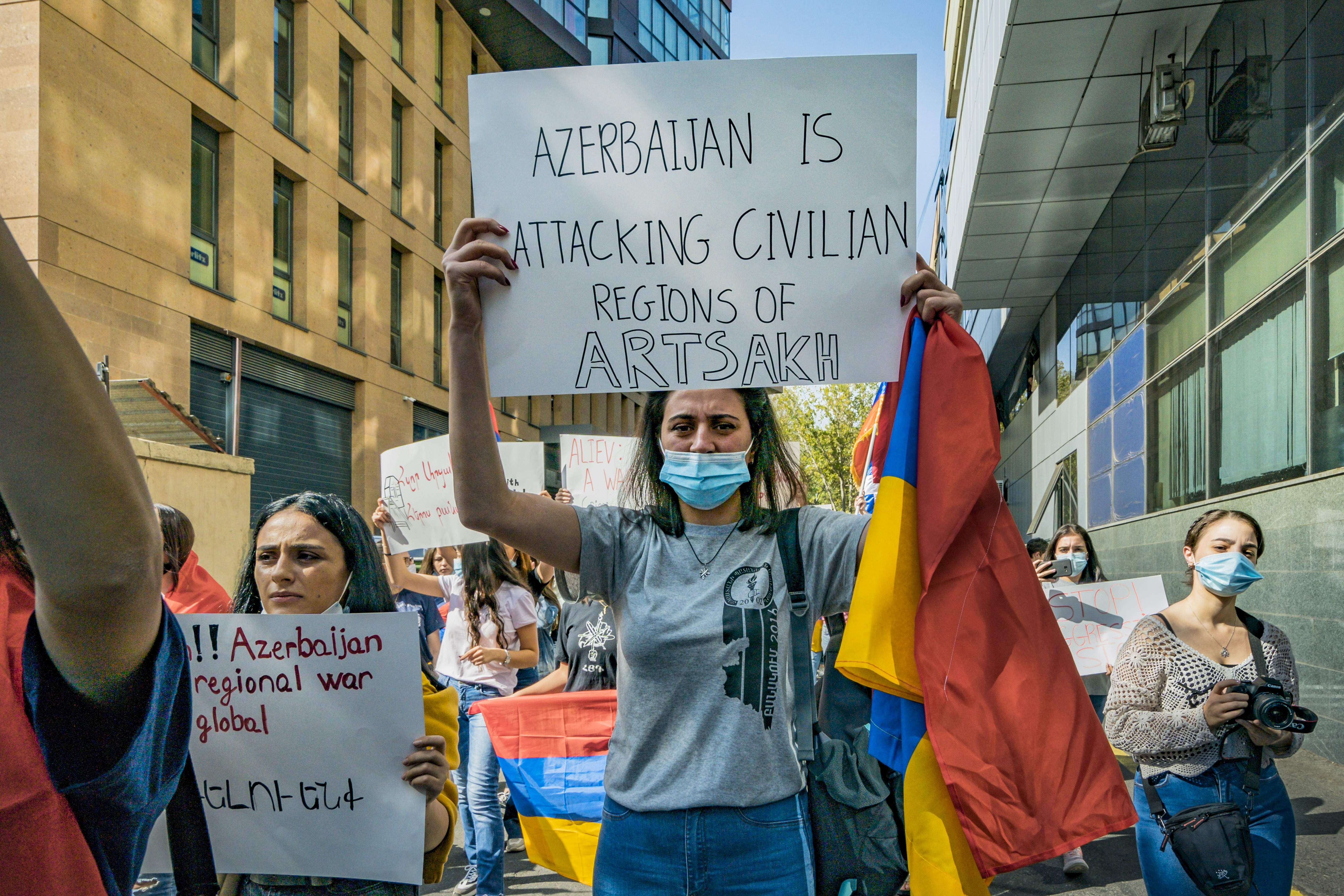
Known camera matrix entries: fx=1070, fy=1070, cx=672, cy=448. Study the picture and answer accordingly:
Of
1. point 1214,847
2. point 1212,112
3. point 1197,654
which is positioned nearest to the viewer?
point 1214,847

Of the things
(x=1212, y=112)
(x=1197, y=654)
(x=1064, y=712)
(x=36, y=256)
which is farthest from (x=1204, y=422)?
(x=36, y=256)

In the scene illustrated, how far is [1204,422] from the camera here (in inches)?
445

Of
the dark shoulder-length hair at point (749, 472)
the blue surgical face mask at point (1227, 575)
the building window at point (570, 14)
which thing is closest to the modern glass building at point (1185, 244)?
the blue surgical face mask at point (1227, 575)

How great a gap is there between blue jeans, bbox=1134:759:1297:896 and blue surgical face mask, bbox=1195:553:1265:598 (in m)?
0.61

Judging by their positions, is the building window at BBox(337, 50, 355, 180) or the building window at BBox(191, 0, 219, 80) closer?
the building window at BBox(191, 0, 219, 80)

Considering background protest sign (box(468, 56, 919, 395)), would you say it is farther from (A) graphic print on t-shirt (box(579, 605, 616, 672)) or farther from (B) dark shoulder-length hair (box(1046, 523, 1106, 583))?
(B) dark shoulder-length hair (box(1046, 523, 1106, 583))

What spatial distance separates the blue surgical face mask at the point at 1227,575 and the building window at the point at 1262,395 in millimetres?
5276

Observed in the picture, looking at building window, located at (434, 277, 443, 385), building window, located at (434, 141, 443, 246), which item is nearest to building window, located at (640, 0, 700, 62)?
building window, located at (434, 141, 443, 246)

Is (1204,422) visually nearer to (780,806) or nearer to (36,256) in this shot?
(780,806)

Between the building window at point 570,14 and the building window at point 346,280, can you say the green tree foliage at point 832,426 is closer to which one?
the building window at point 570,14

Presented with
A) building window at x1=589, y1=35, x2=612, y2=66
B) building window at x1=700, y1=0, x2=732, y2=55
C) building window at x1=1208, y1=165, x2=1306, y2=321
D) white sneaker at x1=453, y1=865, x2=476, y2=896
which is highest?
building window at x1=700, y1=0, x2=732, y2=55

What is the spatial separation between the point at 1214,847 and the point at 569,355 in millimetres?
2578

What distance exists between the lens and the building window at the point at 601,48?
3478 cm

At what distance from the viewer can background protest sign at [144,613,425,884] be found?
94.7 inches
